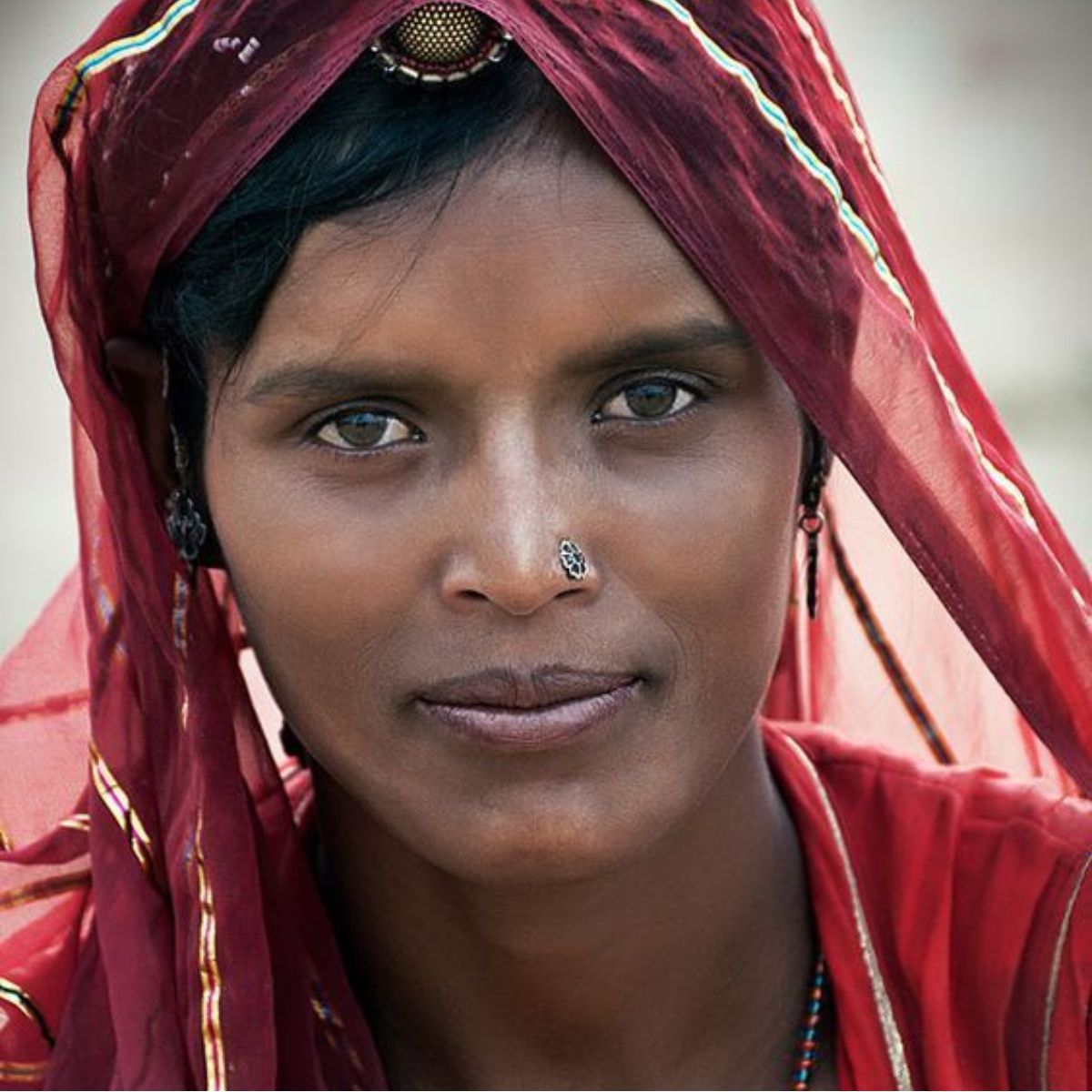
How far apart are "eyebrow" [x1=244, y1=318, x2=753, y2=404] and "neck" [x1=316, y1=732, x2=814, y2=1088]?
1.66 ft

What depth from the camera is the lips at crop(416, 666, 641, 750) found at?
2.07 m

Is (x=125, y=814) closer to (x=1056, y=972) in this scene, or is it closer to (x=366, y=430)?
(x=366, y=430)

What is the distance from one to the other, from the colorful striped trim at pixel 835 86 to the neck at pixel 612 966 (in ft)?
2.00

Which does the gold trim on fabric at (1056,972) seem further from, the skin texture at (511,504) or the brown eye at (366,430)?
the brown eye at (366,430)

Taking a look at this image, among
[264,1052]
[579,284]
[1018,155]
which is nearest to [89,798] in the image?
[264,1052]

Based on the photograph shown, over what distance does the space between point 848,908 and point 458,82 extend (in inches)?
38.1

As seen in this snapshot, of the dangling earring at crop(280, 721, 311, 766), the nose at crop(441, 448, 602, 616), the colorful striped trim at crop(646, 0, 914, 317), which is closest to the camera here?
the nose at crop(441, 448, 602, 616)

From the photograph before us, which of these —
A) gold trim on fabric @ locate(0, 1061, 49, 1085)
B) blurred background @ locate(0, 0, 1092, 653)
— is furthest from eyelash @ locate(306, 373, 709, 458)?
blurred background @ locate(0, 0, 1092, 653)

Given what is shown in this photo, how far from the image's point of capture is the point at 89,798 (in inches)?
94.2

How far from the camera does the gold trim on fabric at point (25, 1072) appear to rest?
2.35 m

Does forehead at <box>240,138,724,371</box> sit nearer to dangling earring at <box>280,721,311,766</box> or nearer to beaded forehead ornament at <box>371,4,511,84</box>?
beaded forehead ornament at <box>371,4,511,84</box>

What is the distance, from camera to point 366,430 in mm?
2152

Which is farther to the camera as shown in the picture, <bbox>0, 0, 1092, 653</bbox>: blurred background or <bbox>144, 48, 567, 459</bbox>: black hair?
<bbox>0, 0, 1092, 653</bbox>: blurred background

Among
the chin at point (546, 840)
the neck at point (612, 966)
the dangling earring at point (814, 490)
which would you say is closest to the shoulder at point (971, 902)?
the neck at point (612, 966)
